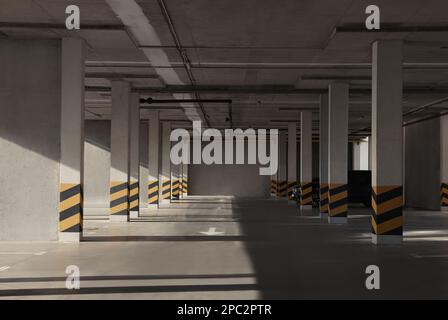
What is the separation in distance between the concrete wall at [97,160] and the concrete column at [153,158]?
261 inches

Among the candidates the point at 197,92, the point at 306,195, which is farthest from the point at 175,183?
the point at 197,92

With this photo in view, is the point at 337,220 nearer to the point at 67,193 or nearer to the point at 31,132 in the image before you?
the point at 67,193

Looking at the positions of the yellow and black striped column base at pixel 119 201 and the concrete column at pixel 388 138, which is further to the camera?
the yellow and black striped column base at pixel 119 201

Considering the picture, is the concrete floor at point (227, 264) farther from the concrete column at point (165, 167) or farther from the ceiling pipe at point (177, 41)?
the concrete column at point (165, 167)

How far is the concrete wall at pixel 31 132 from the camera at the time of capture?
49.7ft

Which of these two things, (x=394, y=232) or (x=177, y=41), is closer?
(x=394, y=232)

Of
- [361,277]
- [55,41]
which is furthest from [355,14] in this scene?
[55,41]

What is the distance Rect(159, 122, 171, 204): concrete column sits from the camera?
123ft

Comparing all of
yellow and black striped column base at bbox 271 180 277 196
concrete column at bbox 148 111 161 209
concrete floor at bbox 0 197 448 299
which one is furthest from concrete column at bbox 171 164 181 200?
concrete floor at bbox 0 197 448 299

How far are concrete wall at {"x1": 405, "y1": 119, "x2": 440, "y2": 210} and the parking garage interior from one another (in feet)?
34.4

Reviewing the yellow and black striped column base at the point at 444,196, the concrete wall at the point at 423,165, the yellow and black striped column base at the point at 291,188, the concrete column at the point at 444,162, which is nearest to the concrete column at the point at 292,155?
the yellow and black striped column base at the point at 291,188

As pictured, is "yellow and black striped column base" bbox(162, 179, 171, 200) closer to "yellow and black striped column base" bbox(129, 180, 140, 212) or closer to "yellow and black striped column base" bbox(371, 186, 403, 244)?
"yellow and black striped column base" bbox(129, 180, 140, 212)

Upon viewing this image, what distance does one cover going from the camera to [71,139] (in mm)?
15102

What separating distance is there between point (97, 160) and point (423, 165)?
17.8 meters
